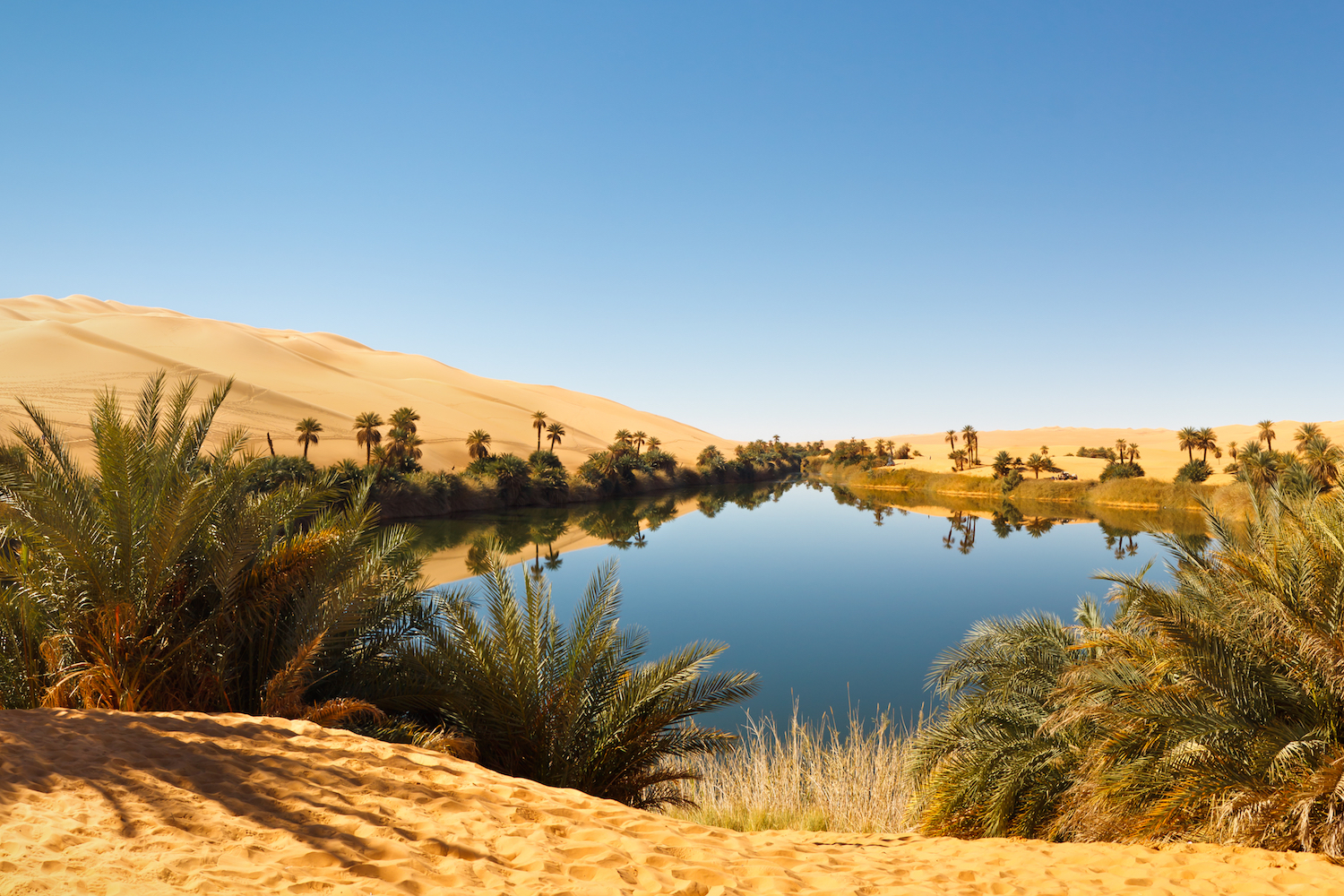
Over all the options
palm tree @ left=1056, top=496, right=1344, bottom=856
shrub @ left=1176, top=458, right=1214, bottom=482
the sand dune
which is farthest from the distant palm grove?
shrub @ left=1176, top=458, right=1214, bottom=482

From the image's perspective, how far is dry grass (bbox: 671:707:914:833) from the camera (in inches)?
314

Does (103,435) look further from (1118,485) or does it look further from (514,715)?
(1118,485)

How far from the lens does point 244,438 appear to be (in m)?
7.45

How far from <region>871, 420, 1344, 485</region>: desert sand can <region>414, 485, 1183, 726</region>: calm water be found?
21.5m

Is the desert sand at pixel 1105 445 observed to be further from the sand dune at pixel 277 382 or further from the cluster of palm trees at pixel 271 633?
the cluster of palm trees at pixel 271 633

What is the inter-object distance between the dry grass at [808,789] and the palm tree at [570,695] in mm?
1202

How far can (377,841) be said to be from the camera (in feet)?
11.4

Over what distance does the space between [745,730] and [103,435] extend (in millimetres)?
10129

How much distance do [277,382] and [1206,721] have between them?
305 feet

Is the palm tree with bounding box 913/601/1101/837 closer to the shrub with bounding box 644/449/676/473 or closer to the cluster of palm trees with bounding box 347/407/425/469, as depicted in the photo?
the cluster of palm trees with bounding box 347/407/425/469

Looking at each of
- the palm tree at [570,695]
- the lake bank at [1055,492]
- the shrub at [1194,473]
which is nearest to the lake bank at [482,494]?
the lake bank at [1055,492]

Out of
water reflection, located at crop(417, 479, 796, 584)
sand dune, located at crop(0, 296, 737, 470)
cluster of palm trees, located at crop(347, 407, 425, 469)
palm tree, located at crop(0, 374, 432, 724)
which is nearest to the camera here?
palm tree, located at crop(0, 374, 432, 724)

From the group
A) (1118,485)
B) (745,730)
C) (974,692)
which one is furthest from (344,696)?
(1118,485)

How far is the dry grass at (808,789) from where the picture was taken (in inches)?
314
